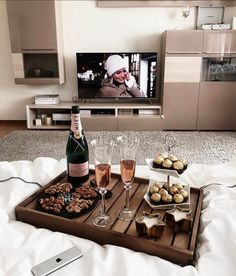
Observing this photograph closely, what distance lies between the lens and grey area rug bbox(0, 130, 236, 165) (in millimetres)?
2723

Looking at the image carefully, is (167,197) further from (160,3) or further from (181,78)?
(160,3)

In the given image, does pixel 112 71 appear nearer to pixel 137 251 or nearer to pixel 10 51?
pixel 10 51

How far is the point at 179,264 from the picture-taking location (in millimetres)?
714

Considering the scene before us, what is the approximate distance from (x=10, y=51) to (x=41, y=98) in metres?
0.85

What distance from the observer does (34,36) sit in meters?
3.54

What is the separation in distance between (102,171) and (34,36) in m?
3.20

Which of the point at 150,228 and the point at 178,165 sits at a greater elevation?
the point at 178,165

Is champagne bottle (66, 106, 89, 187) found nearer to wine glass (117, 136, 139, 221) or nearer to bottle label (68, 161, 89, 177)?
bottle label (68, 161, 89, 177)

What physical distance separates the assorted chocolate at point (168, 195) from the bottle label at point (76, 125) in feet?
1.30

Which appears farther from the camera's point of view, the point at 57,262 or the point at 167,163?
the point at 167,163

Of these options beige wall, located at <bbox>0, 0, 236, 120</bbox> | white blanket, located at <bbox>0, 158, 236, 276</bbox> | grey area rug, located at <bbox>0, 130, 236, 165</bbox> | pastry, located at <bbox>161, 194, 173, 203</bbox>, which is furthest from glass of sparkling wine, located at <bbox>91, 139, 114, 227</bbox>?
beige wall, located at <bbox>0, 0, 236, 120</bbox>

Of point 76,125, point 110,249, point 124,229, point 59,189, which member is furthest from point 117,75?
point 110,249

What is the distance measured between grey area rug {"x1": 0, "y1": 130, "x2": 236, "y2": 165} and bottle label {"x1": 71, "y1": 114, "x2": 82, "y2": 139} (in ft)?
4.77

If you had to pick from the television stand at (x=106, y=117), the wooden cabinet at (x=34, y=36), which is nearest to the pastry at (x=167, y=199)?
the television stand at (x=106, y=117)
